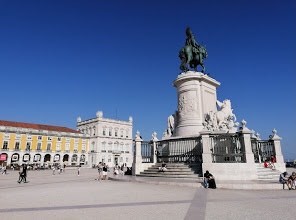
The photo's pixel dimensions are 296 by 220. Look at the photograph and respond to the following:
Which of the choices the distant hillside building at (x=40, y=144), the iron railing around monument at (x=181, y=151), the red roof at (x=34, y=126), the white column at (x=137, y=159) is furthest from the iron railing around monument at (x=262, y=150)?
the red roof at (x=34, y=126)

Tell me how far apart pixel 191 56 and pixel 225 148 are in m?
8.90

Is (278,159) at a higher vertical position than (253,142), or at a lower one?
lower

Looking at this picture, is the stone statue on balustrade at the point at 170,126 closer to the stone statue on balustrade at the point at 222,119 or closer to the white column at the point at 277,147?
the stone statue on balustrade at the point at 222,119

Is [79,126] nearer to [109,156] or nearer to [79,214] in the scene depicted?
[109,156]

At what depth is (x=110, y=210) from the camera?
615 centimetres

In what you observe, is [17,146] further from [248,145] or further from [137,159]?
[248,145]

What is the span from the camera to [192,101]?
17.3 meters

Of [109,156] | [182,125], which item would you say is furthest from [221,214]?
[109,156]

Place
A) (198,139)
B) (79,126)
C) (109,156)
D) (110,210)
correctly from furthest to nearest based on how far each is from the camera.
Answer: (79,126) < (109,156) < (198,139) < (110,210)

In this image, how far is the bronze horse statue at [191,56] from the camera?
19.4 meters

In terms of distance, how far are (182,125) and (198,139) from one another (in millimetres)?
2445

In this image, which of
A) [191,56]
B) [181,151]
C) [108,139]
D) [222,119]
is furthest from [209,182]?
[108,139]

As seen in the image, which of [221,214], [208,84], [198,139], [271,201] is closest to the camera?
[221,214]

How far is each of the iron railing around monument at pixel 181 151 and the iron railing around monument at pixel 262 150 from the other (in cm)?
455
